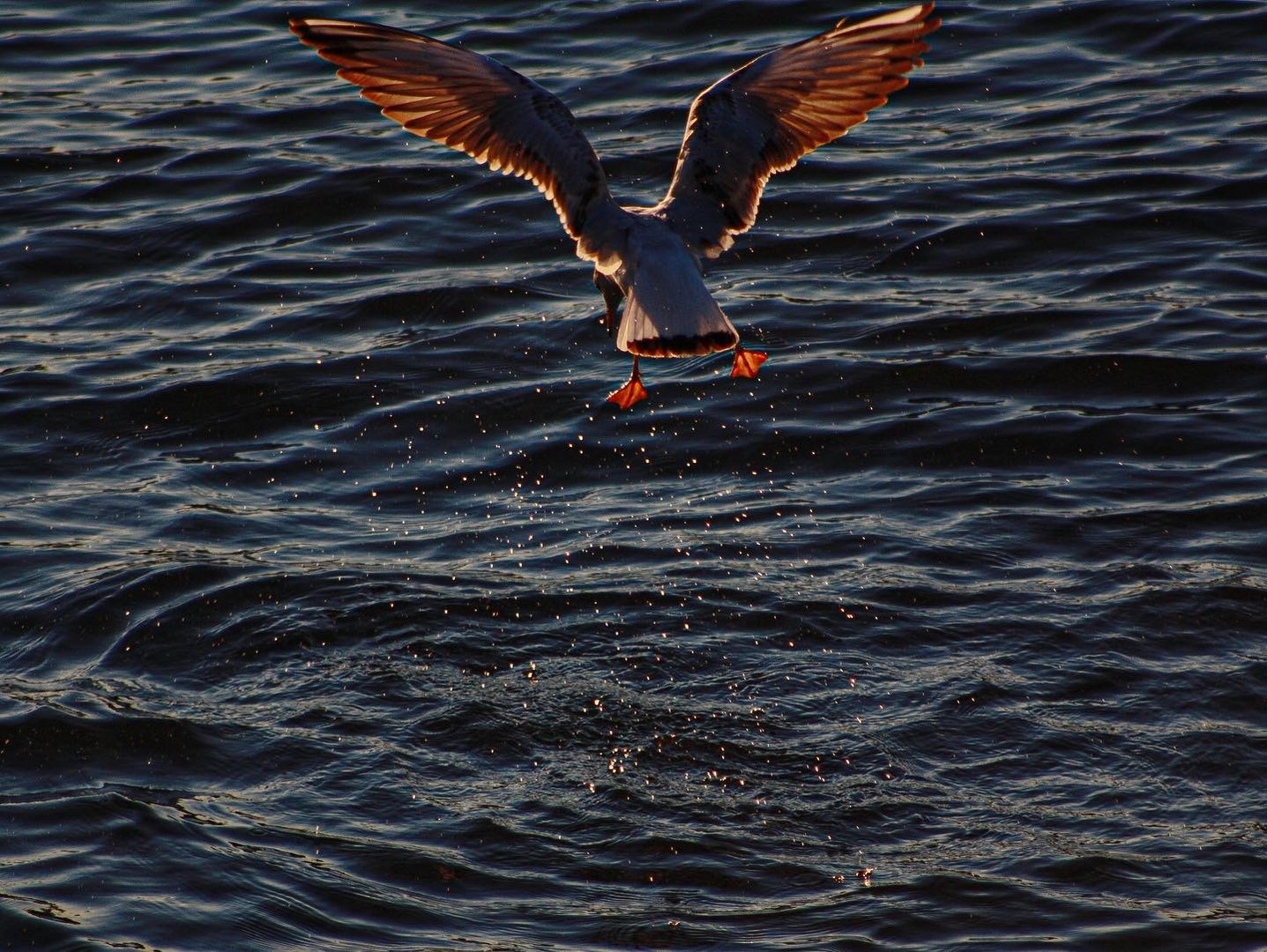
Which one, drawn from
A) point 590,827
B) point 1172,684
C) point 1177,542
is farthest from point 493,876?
point 1177,542

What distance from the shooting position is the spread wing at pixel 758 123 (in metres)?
6.83

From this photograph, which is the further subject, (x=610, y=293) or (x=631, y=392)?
(x=631, y=392)

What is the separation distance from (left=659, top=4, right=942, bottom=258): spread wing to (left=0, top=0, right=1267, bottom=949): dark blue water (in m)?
1.43

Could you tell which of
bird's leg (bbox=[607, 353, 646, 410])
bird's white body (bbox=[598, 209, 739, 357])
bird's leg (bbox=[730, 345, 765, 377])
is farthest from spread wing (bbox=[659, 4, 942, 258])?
bird's leg (bbox=[607, 353, 646, 410])

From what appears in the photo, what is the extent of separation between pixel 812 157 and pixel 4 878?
24.4 feet

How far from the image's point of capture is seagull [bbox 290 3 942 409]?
21.8 ft

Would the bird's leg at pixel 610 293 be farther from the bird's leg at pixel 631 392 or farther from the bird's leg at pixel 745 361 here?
the bird's leg at pixel 745 361

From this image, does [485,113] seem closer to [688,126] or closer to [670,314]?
[688,126]

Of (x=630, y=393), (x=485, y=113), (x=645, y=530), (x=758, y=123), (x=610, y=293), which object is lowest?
(x=645, y=530)

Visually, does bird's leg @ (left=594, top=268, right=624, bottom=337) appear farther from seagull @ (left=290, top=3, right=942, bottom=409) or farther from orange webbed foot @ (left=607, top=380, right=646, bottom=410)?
orange webbed foot @ (left=607, top=380, right=646, bottom=410)

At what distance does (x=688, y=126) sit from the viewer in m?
6.90

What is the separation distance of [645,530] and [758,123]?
1.81 m

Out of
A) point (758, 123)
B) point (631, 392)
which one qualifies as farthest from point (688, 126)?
point (631, 392)

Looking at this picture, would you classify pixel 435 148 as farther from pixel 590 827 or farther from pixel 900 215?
pixel 590 827
